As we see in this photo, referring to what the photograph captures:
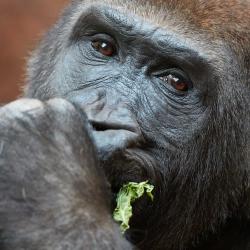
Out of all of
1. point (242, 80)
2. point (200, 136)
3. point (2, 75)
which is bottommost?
point (2, 75)

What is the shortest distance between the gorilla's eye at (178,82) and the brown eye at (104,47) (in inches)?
11.3

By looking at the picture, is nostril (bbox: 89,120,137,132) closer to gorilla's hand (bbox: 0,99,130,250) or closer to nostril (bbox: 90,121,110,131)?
nostril (bbox: 90,121,110,131)

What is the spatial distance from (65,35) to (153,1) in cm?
57

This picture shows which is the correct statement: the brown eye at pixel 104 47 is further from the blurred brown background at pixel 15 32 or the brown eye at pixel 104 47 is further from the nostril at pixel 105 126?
the blurred brown background at pixel 15 32

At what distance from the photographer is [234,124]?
3.97 meters

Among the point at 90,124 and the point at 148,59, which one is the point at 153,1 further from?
the point at 90,124

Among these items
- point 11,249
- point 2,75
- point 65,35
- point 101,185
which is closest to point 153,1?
point 65,35

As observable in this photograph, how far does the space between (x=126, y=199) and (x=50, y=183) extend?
567 millimetres

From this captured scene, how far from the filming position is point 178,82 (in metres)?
3.88

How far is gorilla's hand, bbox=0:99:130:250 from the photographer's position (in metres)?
2.90

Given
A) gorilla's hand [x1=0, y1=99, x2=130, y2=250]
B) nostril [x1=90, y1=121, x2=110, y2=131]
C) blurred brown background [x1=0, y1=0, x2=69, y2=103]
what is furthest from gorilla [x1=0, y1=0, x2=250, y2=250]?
blurred brown background [x1=0, y1=0, x2=69, y2=103]

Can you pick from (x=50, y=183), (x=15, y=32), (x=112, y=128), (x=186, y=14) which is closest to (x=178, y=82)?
(x=186, y=14)

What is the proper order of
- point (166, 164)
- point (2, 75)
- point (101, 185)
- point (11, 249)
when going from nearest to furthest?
point (11, 249), point (101, 185), point (166, 164), point (2, 75)

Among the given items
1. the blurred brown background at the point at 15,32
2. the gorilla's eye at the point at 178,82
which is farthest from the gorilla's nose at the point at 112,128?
the blurred brown background at the point at 15,32
